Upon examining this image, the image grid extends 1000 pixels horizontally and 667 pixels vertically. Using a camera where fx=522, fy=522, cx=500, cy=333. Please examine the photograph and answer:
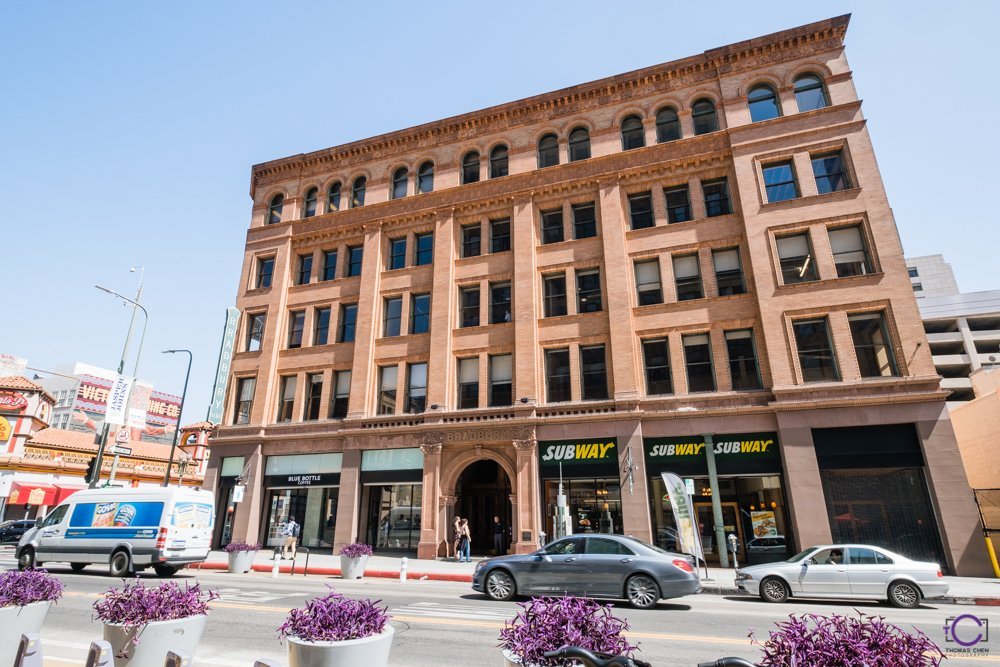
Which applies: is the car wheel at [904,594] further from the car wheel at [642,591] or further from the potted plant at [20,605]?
the potted plant at [20,605]

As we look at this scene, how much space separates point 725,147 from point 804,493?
15.4 m

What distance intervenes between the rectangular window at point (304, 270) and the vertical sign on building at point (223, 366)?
3.86 metres

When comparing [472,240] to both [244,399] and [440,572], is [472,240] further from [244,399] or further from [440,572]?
[440,572]

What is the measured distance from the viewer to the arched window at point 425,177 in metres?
29.8

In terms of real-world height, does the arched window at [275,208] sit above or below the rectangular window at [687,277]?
above

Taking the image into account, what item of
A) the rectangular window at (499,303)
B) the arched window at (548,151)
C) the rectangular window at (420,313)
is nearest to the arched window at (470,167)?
the arched window at (548,151)

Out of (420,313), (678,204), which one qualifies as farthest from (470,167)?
(678,204)

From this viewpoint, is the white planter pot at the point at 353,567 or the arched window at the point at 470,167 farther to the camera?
the arched window at the point at 470,167

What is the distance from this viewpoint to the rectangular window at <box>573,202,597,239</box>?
84.4 feet

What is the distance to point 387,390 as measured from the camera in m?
26.6

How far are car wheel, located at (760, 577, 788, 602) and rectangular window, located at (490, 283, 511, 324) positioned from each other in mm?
15591

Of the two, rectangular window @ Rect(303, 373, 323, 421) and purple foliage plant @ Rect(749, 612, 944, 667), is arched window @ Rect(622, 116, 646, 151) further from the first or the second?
purple foliage plant @ Rect(749, 612, 944, 667)

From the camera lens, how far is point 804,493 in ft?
62.0

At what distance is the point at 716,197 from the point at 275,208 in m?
25.9
